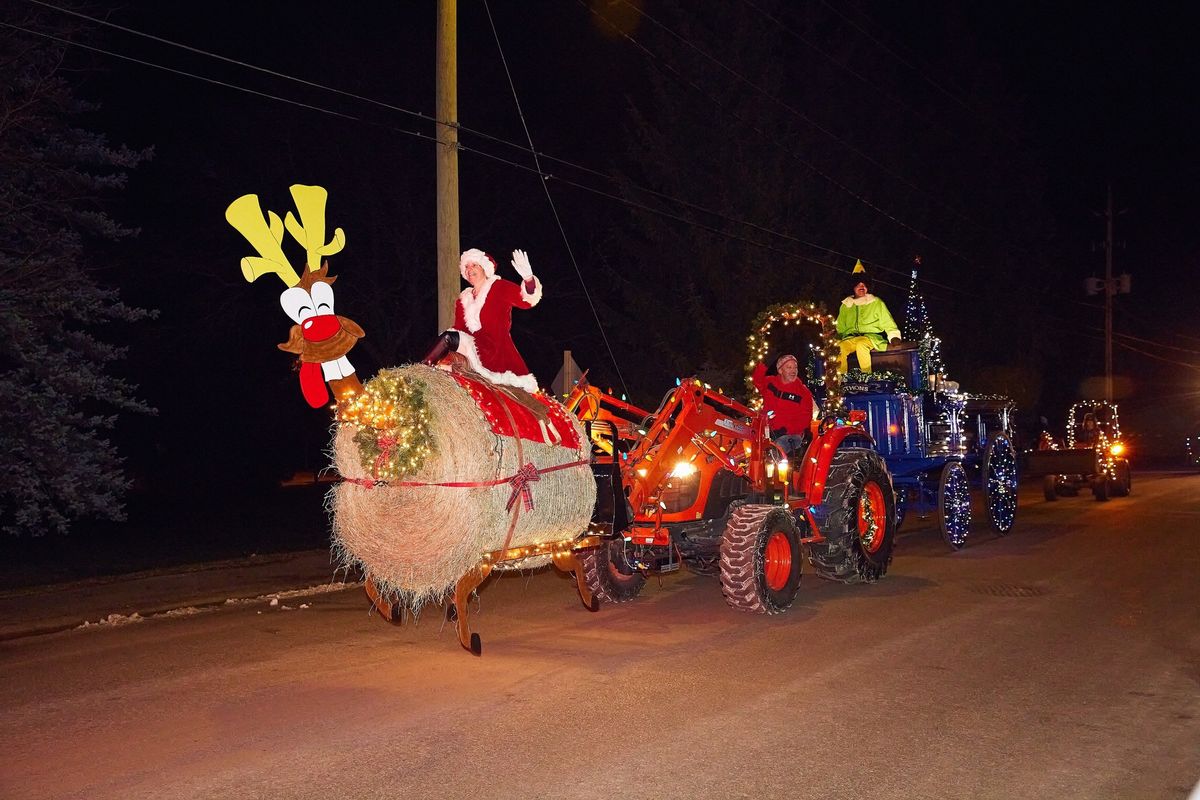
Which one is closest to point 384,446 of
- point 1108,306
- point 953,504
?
point 953,504

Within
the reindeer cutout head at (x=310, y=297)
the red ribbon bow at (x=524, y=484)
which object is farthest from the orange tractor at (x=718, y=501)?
the reindeer cutout head at (x=310, y=297)

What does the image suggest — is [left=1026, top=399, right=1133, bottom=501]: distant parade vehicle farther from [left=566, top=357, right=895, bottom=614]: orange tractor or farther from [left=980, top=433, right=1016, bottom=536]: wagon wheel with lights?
[left=566, top=357, right=895, bottom=614]: orange tractor

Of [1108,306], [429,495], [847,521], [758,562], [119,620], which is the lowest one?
[119,620]

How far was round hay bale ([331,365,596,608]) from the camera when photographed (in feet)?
24.8

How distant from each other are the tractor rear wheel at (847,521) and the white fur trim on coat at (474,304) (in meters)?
4.50

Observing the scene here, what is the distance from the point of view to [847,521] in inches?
456

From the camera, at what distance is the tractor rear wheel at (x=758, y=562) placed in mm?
9930

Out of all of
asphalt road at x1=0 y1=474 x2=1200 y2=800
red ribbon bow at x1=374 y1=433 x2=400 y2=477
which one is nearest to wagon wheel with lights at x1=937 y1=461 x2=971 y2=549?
asphalt road at x1=0 y1=474 x2=1200 y2=800

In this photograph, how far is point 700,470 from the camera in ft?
34.8

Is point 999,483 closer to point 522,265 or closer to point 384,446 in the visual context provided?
point 522,265

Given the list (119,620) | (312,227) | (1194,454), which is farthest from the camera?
(1194,454)

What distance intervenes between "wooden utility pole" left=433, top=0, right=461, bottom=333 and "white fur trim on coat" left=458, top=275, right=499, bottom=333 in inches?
173

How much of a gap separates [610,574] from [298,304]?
167 inches

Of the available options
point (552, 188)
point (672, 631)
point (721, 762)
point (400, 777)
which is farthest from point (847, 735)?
point (552, 188)
